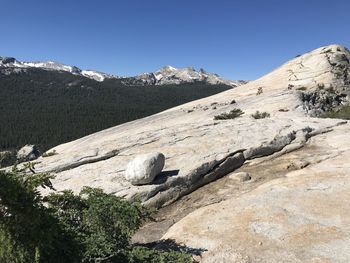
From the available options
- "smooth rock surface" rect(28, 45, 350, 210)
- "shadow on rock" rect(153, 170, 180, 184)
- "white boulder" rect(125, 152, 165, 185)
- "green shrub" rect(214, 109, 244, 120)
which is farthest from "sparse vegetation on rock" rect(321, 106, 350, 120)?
"white boulder" rect(125, 152, 165, 185)

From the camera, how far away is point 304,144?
30812 millimetres

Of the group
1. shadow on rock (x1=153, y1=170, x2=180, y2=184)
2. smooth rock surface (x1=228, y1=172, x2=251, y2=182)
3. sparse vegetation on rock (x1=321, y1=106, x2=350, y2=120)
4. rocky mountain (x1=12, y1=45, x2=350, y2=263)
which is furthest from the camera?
sparse vegetation on rock (x1=321, y1=106, x2=350, y2=120)

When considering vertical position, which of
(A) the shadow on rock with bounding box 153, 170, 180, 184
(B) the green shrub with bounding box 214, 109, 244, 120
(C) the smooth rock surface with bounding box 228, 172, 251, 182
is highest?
(B) the green shrub with bounding box 214, 109, 244, 120

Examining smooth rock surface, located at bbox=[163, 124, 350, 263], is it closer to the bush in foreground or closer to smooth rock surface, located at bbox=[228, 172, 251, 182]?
smooth rock surface, located at bbox=[228, 172, 251, 182]

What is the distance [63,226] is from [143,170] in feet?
36.3

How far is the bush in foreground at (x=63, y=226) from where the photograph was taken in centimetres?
1009

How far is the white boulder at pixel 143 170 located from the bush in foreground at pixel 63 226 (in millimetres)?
7095

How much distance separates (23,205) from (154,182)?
561 inches

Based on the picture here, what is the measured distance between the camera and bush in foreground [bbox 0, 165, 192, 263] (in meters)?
10.1

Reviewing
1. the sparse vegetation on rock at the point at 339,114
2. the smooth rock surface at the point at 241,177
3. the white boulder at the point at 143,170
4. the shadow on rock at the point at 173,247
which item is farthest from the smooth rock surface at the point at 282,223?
the sparse vegetation on rock at the point at 339,114

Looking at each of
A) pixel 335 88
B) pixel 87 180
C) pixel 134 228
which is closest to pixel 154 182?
pixel 87 180

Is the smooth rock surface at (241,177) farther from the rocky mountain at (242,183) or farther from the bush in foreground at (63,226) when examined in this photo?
the bush in foreground at (63,226)

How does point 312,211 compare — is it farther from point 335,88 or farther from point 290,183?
point 335,88

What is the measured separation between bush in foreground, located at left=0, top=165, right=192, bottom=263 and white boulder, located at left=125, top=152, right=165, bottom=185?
709 cm
